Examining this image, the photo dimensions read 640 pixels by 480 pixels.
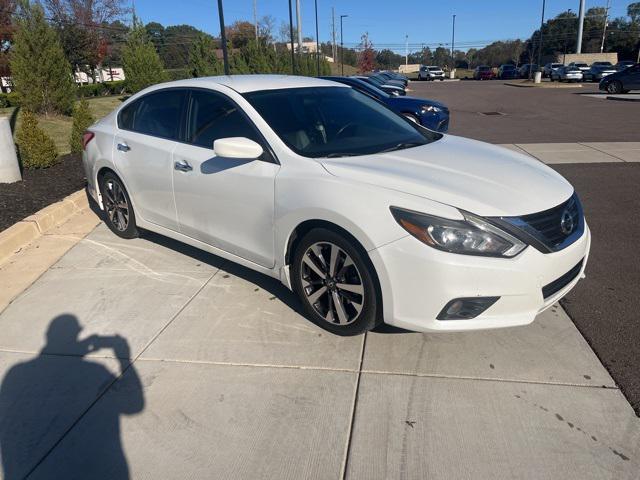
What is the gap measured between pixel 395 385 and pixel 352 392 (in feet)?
0.84

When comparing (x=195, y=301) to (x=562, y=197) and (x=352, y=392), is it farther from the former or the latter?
(x=562, y=197)

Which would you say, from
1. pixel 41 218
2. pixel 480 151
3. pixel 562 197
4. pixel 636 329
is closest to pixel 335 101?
pixel 480 151

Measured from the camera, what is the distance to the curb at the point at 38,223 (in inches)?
200

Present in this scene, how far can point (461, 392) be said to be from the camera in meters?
2.89

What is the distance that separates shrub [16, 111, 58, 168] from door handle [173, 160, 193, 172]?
4.62m

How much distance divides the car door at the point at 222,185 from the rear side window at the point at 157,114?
0.18m

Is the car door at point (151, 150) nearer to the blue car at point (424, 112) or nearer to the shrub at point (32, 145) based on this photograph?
the shrub at point (32, 145)

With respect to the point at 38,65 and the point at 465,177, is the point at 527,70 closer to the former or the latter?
the point at 38,65

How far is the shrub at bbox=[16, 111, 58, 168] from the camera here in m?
7.60

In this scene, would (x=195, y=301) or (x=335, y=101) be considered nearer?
(x=195, y=301)

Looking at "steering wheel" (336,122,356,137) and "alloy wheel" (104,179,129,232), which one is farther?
"alloy wheel" (104,179,129,232)

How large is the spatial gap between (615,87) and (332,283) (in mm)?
27965

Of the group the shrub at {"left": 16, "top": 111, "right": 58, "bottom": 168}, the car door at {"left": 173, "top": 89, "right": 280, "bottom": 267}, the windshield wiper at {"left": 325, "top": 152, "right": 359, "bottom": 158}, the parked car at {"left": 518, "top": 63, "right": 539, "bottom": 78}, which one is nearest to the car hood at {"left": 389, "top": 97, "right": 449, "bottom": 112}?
the shrub at {"left": 16, "top": 111, "right": 58, "bottom": 168}

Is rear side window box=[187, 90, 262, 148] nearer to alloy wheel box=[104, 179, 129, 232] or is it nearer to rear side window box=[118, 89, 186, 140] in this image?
rear side window box=[118, 89, 186, 140]
